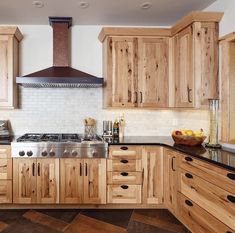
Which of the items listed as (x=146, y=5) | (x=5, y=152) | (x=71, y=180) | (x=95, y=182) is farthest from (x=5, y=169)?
(x=146, y=5)

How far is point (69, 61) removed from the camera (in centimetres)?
378

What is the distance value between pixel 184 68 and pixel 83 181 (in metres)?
1.90

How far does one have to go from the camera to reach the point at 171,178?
117 inches

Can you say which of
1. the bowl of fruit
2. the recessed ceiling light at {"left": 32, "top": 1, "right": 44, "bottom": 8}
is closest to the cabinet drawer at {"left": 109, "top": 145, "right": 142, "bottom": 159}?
the bowl of fruit

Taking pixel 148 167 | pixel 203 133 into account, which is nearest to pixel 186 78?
pixel 203 133

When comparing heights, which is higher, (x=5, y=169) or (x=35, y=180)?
(x=5, y=169)

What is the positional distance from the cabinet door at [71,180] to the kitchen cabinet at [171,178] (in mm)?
1067

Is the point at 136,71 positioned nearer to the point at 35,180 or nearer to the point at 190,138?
the point at 190,138

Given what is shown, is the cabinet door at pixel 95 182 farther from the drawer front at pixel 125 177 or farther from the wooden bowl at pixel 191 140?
the wooden bowl at pixel 191 140

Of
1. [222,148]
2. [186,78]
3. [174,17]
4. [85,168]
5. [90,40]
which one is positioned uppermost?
[174,17]

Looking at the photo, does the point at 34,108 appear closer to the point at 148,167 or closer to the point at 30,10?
the point at 30,10

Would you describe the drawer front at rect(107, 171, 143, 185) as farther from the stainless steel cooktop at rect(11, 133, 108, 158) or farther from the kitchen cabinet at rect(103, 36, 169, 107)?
the kitchen cabinet at rect(103, 36, 169, 107)

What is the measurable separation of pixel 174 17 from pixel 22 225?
3.28 m

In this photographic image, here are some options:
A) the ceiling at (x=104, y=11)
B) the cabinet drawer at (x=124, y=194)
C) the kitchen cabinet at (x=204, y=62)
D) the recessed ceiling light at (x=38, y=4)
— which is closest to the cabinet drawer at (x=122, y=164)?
the cabinet drawer at (x=124, y=194)
